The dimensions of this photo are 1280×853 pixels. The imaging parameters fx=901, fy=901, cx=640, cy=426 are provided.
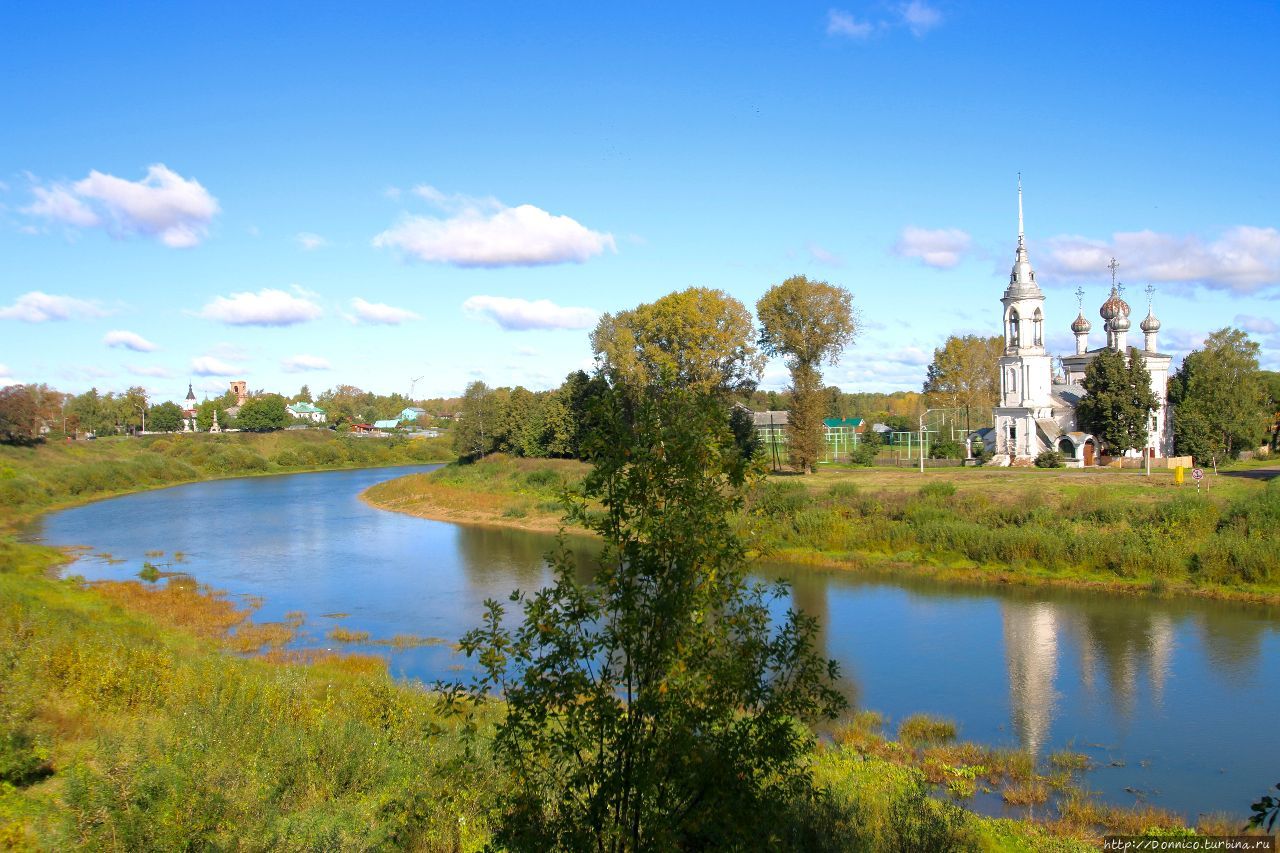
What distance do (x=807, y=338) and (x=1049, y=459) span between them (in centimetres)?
1349

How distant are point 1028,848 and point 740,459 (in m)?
8.11

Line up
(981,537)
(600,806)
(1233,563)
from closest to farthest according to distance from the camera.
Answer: (600,806) < (1233,563) < (981,537)

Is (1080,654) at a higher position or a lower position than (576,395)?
lower

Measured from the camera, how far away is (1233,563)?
2733 centimetres

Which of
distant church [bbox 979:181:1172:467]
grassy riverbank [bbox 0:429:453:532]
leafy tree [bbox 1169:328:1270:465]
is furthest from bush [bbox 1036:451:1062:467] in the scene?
grassy riverbank [bbox 0:429:453:532]

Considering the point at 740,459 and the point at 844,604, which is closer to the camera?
the point at 740,459

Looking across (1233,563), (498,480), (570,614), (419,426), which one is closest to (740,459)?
(570,614)

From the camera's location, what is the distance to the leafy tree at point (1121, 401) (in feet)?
147

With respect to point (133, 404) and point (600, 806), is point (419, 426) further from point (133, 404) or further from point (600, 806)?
point (600, 806)

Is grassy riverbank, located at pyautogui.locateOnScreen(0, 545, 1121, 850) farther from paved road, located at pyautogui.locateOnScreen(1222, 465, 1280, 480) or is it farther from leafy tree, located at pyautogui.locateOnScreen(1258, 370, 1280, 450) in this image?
leafy tree, located at pyautogui.locateOnScreen(1258, 370, 1280, 450)

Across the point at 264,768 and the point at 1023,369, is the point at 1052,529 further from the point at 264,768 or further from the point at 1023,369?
the point at 264,768

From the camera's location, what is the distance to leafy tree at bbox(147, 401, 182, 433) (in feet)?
386

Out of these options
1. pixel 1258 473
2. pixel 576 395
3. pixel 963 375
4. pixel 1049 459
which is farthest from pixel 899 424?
pixel 1258 473

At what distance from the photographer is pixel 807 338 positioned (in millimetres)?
48000
